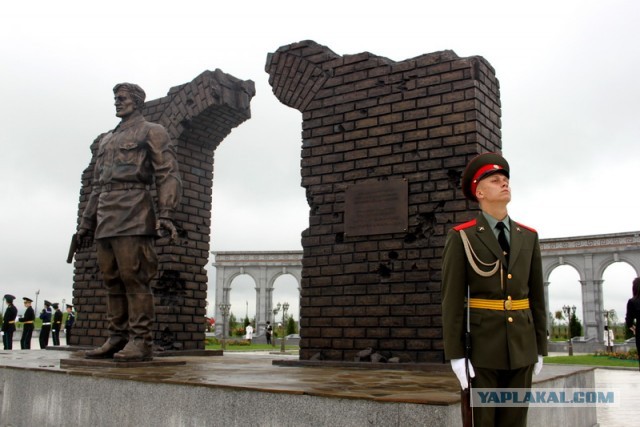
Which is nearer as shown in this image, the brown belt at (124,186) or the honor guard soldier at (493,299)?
the honor guard soldier at (493,299)

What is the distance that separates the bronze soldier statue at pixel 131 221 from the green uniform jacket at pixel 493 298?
10.6 feet

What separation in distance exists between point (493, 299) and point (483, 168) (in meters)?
0.58

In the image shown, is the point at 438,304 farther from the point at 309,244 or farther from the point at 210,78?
the point at 210,78

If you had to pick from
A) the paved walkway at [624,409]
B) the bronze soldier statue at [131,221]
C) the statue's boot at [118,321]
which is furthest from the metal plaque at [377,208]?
the paved walkway at [624,409]

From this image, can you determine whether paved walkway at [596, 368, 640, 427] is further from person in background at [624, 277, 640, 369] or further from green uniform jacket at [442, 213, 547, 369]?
green uniform jacket at [442, 213, 547, 369]

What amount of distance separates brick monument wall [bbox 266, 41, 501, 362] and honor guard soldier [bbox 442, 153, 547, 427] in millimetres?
3427

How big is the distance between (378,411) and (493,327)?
0.92m

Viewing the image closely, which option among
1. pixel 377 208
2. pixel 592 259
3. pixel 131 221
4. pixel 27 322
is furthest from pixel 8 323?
pixel 592 259

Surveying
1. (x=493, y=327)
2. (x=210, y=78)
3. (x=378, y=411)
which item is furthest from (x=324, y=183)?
(x=493, y=327)

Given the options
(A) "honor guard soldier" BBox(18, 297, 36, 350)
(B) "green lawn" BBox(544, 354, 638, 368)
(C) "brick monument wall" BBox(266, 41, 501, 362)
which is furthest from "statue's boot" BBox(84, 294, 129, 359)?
(B) "green lawn" BBox(544, 354, 638, 368)

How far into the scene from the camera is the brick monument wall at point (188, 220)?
8.70 metres

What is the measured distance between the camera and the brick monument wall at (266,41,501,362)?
20.8 ft

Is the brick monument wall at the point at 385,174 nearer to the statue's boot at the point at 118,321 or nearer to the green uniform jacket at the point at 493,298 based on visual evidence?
the statue's boot at the point at 118,321

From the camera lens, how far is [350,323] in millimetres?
6703
